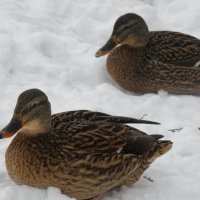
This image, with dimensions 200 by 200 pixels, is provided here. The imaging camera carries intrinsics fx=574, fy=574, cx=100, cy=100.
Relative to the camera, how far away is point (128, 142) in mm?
4695

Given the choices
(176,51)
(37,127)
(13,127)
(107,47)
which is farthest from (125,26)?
(13,127)

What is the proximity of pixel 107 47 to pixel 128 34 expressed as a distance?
354 millimetres

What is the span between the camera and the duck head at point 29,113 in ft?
14.1

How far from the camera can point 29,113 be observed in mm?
4336

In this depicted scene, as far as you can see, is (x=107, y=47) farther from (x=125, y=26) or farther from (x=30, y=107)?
(x=30, y=107)

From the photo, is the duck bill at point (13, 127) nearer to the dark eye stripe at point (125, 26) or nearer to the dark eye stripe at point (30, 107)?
the dark eye stripe at point (30, 107)

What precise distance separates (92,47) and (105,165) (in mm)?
2903

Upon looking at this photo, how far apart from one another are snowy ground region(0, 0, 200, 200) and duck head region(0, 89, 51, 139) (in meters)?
0.45

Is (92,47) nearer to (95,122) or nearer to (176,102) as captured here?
(176,102)

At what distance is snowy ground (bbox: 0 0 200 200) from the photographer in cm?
486

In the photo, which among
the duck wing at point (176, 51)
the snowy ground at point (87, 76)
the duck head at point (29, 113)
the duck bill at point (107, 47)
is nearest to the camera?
the duck head at point (29, 113)

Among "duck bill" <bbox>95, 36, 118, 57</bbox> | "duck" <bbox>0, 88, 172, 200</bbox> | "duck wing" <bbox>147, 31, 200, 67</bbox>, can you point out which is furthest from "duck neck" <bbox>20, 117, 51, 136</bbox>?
"duck wing" <bbox>147, 31, 200, 67</bbox>

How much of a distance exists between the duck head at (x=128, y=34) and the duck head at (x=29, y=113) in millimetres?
2460

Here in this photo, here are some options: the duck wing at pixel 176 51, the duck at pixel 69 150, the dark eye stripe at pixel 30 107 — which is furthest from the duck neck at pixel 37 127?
the duck wing at pixel 176 51
